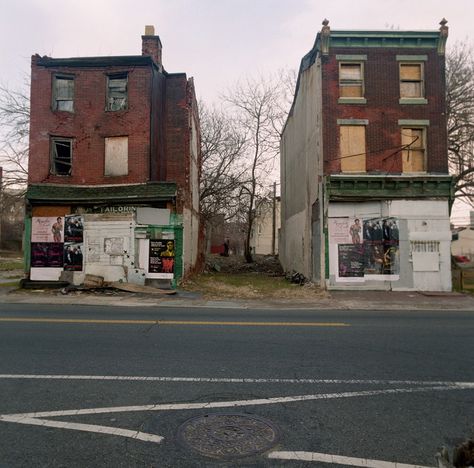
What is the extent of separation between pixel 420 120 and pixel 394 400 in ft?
53.6

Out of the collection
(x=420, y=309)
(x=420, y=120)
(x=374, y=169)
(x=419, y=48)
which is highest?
(x=419, y=48)

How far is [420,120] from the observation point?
18.1 metres

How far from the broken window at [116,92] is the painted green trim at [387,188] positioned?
10475 millimetres

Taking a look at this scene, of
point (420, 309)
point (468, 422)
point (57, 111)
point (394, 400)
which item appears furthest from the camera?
point (57, 111)

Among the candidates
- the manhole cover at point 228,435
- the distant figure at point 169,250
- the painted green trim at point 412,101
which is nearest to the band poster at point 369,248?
the painted green trim at point 412,101

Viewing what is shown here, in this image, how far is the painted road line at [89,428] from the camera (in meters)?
3.72

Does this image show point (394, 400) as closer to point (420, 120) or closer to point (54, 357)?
point (54, 357)

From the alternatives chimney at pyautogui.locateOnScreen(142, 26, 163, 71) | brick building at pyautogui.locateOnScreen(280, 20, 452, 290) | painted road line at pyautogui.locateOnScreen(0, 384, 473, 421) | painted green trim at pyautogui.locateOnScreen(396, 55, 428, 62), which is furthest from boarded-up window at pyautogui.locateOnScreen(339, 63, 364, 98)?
painted road line at pyautogui.locateOnScreen(0, 384, 473, 421)

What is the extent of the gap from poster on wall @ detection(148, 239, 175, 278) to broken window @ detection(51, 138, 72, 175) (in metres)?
5.68

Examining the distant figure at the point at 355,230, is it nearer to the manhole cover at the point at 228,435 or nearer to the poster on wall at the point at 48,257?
the poster on wall at the point at 48,257

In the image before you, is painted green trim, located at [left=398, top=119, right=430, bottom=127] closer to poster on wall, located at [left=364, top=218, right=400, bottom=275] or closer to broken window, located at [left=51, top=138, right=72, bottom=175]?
poster on wall, located at [left=364, top=218, right=400, bottom=275]

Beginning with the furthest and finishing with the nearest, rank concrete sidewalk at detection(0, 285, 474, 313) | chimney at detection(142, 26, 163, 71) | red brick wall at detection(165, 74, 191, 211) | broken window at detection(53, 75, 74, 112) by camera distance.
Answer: chimney at detection(142, 26, 163, 71) → red brick wall at detection(165, 74, 191, 211) → broken window at detection(53, 75, 74, 112) → concrete sidewalk at detection(0, 285, 474, 313)

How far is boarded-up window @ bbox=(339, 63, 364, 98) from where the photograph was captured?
60.1 feet

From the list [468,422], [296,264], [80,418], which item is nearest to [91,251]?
[296,264]
